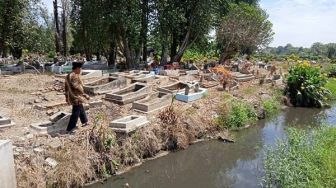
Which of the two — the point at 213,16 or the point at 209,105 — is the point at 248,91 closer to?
the point at 209,105

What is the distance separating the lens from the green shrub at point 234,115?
1167 centimetres

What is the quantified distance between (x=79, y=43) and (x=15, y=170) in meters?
17.6

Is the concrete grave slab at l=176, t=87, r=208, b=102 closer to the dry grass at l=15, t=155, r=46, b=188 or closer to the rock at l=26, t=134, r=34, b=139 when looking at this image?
the rock at l=26, t=134, r=34, b=139

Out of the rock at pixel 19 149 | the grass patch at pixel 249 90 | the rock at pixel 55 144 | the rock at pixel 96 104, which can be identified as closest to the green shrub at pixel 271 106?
the grass patch at pixel 249 90

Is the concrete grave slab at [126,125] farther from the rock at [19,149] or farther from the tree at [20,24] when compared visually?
the tree at [20,24]

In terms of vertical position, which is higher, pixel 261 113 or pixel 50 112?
pixel 50 112

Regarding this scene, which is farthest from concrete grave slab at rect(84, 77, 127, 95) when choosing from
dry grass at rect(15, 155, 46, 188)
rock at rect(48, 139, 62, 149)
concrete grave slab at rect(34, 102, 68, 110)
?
dry grass at rect(15, 155, 46, 188)

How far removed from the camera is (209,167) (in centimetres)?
898

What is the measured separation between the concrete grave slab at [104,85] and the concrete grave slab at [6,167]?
19.3ft

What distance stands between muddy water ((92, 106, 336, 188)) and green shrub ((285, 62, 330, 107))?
5392 mm

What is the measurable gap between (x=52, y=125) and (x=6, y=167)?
254 centimetres

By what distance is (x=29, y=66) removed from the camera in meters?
17.4

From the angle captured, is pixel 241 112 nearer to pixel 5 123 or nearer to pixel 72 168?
pixel 72 168

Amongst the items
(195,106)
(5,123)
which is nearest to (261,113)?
(195,106)
